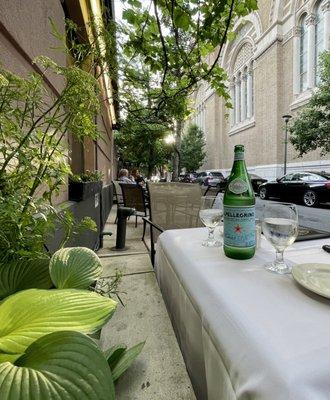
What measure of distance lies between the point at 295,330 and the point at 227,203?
528 millimetres

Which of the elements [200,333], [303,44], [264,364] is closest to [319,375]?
[264,364]

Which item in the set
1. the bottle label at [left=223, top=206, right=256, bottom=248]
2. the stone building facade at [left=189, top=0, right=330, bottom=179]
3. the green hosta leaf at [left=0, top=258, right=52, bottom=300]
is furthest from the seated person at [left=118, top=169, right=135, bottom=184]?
the green hosta leaf at [left=0, top=258, right=52, bottom=300]

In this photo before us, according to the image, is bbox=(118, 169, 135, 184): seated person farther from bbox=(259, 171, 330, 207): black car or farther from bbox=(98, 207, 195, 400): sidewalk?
bbox=(259, 171, 330, 207): black car

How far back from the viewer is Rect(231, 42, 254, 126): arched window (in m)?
18.6

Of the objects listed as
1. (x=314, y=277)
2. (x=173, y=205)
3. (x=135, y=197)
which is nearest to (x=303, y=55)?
(x=135, y=197)

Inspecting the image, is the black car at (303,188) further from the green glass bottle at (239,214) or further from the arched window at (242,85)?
the arched window at (242,85)

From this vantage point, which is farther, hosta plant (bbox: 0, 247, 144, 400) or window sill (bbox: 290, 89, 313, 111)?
window sill (bbox: 290, 89, 313, 111)

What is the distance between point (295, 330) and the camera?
0.53 m

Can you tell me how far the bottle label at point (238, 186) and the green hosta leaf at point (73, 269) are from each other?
57cm

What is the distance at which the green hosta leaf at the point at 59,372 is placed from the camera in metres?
0.36

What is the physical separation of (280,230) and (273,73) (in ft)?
57.3

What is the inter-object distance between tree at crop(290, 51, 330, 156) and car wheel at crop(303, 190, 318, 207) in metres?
2.24

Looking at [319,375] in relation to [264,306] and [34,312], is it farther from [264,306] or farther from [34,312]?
[34,312]

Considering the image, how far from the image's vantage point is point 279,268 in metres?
0.83
